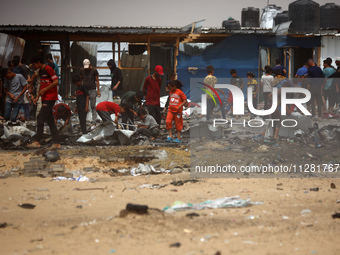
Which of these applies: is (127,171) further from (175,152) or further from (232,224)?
(232,224)

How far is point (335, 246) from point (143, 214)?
1.96 metres

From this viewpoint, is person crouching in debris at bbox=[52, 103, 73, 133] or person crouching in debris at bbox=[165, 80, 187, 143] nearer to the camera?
person crouching in debris at bbox=[165, 80, 187, 143]

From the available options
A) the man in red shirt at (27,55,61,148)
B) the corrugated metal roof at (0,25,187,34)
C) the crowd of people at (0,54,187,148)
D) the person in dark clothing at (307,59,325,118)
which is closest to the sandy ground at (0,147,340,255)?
the man in red shirt at (27,55,61,148)

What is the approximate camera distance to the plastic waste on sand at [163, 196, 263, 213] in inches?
229

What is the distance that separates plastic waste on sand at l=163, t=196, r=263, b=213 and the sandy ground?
0.12m

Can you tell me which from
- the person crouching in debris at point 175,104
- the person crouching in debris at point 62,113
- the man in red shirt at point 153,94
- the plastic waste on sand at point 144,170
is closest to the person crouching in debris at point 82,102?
the person crouching in debris at point 62,113

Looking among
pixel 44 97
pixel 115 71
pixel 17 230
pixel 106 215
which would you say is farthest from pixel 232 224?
pixel 115 71

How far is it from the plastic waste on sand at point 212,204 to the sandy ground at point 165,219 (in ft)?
0.40

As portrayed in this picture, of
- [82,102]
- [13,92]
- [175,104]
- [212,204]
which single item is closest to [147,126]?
[175,104]

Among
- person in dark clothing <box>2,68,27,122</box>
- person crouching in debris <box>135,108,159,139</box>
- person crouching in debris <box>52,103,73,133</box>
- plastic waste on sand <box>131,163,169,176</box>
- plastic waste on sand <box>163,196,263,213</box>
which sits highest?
person in dark clothing <box>2,68,27,122</box>

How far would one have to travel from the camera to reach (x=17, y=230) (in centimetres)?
522

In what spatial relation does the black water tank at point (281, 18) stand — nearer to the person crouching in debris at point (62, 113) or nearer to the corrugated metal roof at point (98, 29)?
the corrugated metal roof at point (98, 29)

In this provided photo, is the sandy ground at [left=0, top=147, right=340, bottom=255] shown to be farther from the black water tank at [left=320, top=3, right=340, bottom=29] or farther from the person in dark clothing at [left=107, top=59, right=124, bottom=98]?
the black water tank at [left=320, top=3, right=340, bottom=29]

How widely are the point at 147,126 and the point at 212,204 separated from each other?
588cm
